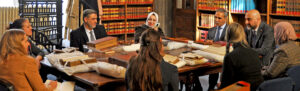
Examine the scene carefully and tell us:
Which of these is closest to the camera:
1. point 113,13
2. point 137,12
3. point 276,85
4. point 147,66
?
point 147,66

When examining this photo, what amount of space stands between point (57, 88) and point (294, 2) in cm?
423

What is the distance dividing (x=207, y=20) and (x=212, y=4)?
37 centimetres

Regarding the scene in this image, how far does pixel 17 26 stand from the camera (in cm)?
462

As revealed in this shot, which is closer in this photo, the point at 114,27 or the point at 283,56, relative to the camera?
the point at 283,56

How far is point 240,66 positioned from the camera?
3.47 meters

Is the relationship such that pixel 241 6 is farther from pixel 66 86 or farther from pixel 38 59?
pixel 66 86

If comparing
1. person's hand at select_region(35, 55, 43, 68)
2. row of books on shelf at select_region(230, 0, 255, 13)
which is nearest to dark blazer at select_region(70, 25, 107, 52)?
person's hand at select_region(35, 55, 43, 68)

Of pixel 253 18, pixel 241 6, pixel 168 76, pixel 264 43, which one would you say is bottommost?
pixel 168 76

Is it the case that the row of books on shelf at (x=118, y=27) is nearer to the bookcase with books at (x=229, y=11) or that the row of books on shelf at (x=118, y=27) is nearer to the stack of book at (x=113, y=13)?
the stack of book at (x=113, y=13)

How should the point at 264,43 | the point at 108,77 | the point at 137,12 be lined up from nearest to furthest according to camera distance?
→ 1. the point at 108,77
2. the point at 264,43
3. the point at 137,12

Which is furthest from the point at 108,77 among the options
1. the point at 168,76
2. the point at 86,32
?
the point at 86,32

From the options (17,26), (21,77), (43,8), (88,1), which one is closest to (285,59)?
(21,77)

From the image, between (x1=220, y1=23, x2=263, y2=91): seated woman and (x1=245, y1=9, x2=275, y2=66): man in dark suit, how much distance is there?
4.28ft

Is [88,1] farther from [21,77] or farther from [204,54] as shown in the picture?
[21,77]
